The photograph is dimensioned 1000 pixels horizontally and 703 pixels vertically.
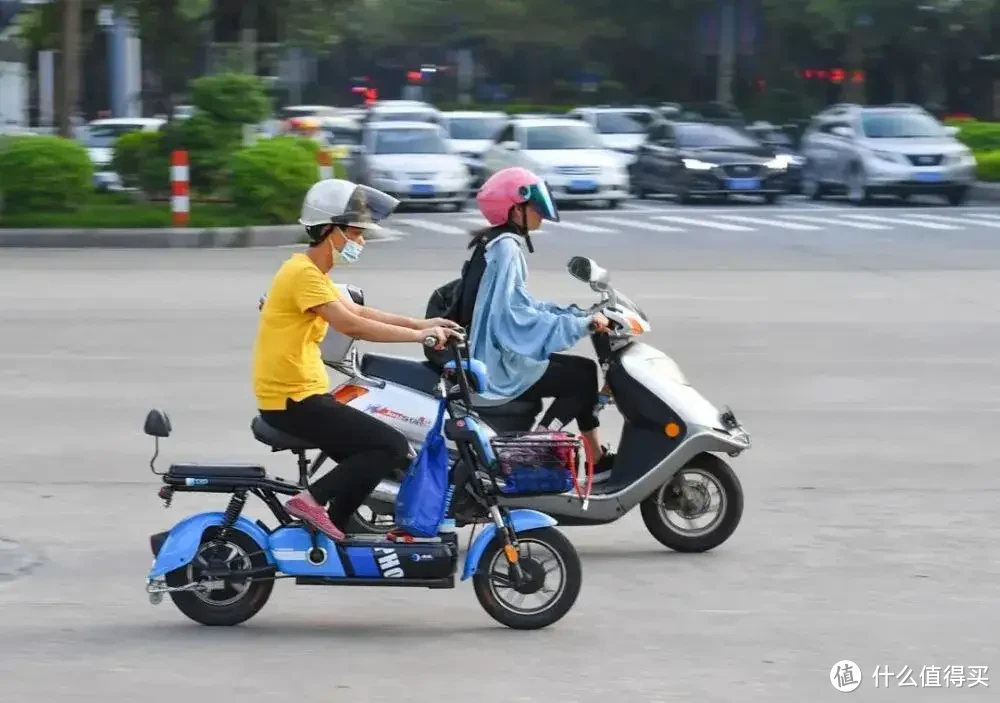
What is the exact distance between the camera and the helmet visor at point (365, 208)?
6086 millimetres

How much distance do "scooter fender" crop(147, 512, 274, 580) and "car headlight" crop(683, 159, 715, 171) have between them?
79.4 ft

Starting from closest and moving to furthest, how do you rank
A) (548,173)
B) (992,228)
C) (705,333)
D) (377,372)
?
(377,372)
(705,333)
(992,228)
(548,173)

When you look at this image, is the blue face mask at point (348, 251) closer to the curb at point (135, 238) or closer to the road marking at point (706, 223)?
the curb at point (135, 238)

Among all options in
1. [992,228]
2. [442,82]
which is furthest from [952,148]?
[442,82]

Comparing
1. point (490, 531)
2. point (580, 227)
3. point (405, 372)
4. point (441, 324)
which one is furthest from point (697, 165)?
point (490, 531)

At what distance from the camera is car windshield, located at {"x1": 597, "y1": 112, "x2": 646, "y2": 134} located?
3550 centimetres

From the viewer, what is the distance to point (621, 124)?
3575cm

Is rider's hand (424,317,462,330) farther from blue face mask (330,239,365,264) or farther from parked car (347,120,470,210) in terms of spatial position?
parked car (347,120,470,210)

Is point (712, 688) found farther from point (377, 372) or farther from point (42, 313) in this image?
point (42, 313)

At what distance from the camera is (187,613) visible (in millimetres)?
6156

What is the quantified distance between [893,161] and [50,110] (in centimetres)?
2407

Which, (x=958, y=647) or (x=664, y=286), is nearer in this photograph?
(x=958, y=647)

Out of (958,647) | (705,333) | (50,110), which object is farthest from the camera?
(50,110)

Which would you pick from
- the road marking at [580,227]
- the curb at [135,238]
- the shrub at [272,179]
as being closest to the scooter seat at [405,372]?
the curb at [135,238]
